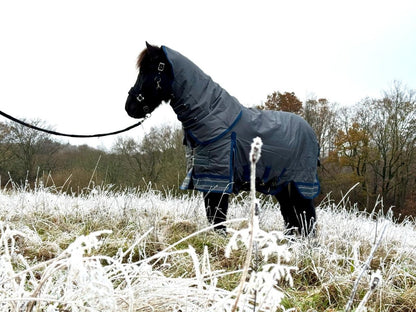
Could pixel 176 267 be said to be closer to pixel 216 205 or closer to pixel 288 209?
pixel 216 205

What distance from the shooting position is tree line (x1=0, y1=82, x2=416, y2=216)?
16.2 m

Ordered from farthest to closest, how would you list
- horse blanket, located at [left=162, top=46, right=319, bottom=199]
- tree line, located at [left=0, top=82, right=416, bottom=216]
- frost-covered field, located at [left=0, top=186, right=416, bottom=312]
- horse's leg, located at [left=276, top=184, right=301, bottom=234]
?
tree line, located at [left=0, top=82, right=416, bottom=216], horse's leg, located at [left=276, top=184, right=301, bottom=234], horse blanket, located at [left=162, top=46, right=319, bottom=199], frost-covered field, located at [left=0, top=186, right=416, bottom=312]

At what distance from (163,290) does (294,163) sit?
2.39 meters

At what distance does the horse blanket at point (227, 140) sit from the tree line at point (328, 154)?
10058mm

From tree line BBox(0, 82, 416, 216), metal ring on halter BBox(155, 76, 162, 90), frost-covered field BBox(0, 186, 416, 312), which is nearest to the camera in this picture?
frost-covered field BBox(0, 186, 416, 312)

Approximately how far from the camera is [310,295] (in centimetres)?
179

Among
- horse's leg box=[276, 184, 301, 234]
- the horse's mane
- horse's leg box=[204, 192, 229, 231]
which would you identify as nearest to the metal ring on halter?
the horse's mane

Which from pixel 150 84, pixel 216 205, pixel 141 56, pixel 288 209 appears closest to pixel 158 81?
pixel 150 84

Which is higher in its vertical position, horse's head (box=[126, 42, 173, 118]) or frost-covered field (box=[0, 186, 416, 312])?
horse's head (box=[126, 42, 173, 118])

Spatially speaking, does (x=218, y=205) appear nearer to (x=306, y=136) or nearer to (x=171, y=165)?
(x=306, y=136)

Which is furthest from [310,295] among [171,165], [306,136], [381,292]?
[171,165]

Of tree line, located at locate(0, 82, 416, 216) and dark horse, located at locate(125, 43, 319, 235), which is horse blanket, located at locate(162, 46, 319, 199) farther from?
tree line, located at locate(0, 82, 416, 216)

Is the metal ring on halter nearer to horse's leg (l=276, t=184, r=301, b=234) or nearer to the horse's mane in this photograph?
the horse's mane

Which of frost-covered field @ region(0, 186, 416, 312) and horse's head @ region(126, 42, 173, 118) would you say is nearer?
frost-covered field @ region(0, 186, 416, 312)
